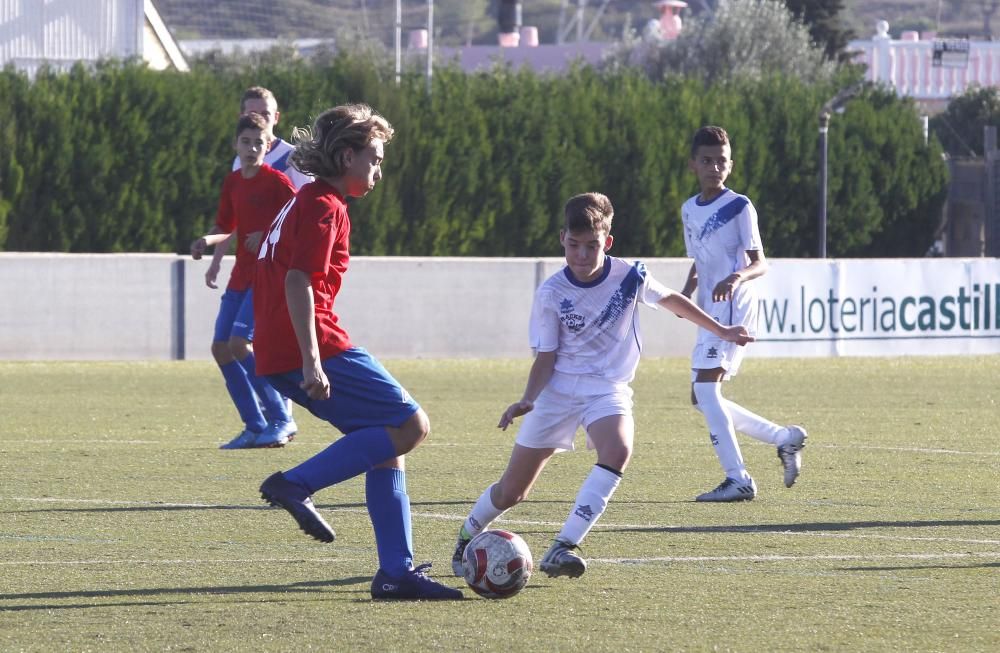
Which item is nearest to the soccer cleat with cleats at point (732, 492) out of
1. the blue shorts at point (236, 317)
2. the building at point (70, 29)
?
the blue shorts at point (236, 317)

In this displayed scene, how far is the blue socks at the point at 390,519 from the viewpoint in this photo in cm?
657

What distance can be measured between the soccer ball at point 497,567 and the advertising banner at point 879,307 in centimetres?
1601

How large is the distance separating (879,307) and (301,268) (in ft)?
59.1

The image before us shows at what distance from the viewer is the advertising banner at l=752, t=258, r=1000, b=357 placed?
22828 mm

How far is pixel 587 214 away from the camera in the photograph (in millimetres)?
6965

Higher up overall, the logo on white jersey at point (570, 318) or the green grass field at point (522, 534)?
the logo on white jersey at point (570, 318)

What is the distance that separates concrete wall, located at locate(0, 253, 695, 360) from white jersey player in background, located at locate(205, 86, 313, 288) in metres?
8.76

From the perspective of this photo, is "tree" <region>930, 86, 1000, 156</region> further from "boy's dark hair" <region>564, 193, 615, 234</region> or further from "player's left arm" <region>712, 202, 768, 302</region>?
"boy's dark hair" <region>564, 193, 615, 234</region>

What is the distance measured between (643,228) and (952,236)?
36.1 feet

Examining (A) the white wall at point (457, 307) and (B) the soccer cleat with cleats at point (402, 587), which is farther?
(A) the white wall at point (457, 307)

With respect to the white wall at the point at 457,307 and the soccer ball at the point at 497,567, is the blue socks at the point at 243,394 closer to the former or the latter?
the soccer ball at the point at 497,567

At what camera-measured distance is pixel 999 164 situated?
127 ft

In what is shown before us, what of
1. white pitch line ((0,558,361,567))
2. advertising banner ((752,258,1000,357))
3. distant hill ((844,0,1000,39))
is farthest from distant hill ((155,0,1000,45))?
white pitch line ((0,558,361,567))

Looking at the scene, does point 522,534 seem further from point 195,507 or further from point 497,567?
point 195,507
